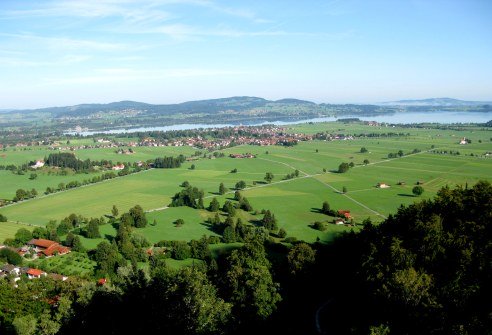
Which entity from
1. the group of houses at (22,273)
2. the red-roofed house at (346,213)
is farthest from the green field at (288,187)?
the group of houses at (22,273)

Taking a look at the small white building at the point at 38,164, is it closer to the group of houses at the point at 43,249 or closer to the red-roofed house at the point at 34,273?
the group of houses at the point at 43,249

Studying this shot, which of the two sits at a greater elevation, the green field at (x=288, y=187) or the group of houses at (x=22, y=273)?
the green field at (x=288, y=187)

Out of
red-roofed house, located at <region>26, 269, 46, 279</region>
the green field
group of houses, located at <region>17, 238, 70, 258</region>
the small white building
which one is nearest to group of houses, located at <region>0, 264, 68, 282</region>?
red-roofed house, located at <region>26, 269, 46, 279</region>

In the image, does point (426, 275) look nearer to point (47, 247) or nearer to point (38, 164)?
point (47, 247)

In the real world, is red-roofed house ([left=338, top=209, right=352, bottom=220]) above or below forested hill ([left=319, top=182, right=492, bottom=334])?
below

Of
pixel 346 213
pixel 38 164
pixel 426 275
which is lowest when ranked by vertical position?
pixel 346 213

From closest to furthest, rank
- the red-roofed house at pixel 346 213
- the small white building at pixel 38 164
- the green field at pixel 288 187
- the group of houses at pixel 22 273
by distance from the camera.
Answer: the group of houses at pixel 22 273, the red-roofed house at pixel 346 213, the green field at pixel 288 187, the small white building at pixel 38 164

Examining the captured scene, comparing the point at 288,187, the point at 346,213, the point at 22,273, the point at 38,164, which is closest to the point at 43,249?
the point at 22,273

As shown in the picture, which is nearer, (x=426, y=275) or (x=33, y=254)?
(x=426, y=275)

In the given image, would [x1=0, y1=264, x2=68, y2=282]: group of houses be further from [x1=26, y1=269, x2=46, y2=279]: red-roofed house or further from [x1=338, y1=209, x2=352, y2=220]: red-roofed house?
[x1=338, y1=209, x2=352, y2=220]: red-roofed house
